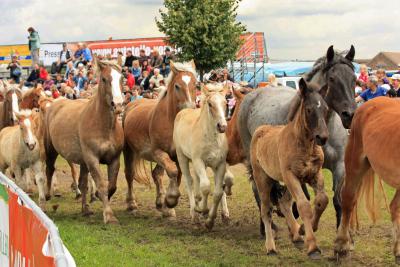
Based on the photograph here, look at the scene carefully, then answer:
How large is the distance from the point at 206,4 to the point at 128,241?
66.5ft

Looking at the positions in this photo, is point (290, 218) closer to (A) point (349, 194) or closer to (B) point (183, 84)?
(A) point (349, 194)

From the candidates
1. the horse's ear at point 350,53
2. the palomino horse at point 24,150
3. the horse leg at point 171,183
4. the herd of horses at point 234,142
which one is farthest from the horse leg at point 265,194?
the palomino horse at point 24,150

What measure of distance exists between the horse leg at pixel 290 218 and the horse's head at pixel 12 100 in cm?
891

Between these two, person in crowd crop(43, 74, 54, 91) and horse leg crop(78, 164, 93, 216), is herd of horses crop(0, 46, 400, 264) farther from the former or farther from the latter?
person in crowd crop(43, 74, 54, 91)

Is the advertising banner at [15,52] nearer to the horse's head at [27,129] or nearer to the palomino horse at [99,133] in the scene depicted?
the horse's head at [27,129]

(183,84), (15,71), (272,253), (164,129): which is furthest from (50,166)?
(15,71)

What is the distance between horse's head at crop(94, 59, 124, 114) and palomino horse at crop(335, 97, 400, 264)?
3.94 metres

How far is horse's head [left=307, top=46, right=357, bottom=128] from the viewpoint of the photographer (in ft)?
26.8

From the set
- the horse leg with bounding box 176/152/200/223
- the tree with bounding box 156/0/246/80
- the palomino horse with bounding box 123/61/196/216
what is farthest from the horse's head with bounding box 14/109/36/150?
the tree with bounding box 156/0/246/80

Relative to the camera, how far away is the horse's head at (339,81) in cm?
818

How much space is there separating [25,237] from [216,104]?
473cm

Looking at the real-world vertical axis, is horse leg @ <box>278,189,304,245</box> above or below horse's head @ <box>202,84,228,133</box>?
below

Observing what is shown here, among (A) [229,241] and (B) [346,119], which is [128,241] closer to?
(A) [229,241]

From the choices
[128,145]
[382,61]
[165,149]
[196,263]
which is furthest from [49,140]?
[382,61]
